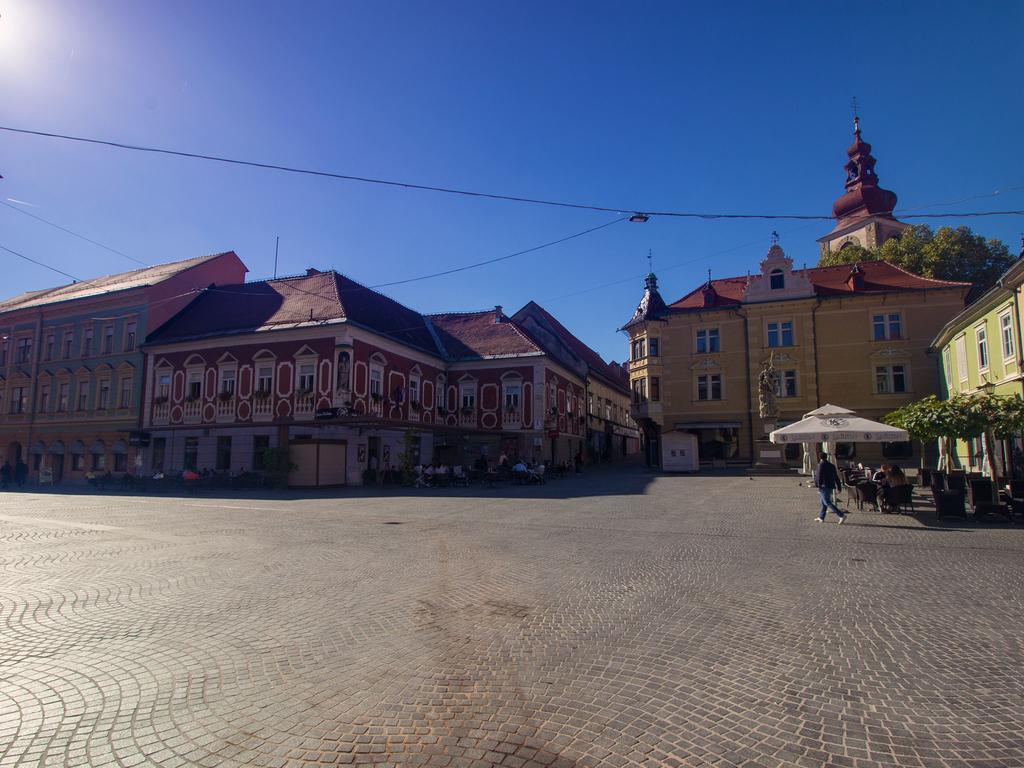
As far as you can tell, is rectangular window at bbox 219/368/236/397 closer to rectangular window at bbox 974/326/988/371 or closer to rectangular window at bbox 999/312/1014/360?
rectangular window at bbox 999/312/1014/360

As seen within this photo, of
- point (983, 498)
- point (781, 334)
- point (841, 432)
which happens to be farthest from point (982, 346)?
point (983, 498)

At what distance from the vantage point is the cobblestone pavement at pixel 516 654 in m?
3.63

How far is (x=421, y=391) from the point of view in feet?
121

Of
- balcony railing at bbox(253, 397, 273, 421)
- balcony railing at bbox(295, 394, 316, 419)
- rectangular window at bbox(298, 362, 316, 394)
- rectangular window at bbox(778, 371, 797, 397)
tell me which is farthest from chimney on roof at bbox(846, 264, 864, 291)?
balcony railing at bbox(253, 397, 273, 421)

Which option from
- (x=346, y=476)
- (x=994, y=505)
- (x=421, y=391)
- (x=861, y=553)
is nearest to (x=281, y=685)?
(x=861, y=553)

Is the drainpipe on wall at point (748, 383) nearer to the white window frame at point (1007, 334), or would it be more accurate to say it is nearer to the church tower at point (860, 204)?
the white window frame at point (1007, 334)

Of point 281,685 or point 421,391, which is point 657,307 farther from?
point 281,685

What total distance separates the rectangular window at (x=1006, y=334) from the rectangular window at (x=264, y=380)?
31942 mm

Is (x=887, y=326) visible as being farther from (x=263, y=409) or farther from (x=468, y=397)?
(x=263, y=409)

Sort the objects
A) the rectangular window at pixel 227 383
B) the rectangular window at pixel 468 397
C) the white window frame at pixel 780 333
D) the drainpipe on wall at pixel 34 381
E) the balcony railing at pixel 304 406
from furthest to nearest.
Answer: the rectangular window at pixel 468 397 < the drainpipe on wall at pixel 34 381 < the white window frame at pixel 780 333 < the rectangular window at pixel 227 383 < the balcony railing at pixel 304 406

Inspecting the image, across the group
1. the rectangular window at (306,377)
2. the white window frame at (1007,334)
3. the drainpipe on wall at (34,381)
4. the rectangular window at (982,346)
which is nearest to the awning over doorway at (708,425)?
the rectangular window at (982,346)

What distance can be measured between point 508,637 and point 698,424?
35604mm

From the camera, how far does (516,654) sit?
5.09 metres

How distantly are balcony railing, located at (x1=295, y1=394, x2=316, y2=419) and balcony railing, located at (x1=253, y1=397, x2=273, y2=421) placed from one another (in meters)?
1.75
